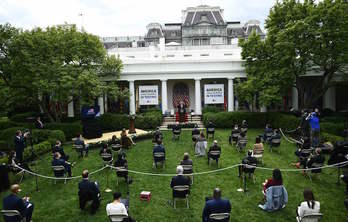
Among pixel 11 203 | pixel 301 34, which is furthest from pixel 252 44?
pixel 11 203

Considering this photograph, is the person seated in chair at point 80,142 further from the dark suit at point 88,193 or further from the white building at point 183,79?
the white building at point 183,79

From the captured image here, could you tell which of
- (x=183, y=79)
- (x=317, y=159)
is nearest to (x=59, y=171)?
(x=317, y=159)

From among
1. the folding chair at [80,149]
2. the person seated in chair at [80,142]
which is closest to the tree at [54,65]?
the person seated in chair at [80,142]

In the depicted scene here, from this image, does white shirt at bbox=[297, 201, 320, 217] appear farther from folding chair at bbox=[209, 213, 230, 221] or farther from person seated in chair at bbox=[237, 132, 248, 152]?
person seated in chair at bbox=[237, 132, 248, 152]

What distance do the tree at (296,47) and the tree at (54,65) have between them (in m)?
13.1

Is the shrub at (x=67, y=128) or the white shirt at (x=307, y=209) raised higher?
the shrub at (x=67, y=128)

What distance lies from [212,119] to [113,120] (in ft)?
29.2

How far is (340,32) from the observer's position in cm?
1786

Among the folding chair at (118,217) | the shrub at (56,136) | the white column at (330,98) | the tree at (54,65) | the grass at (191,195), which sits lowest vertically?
the grass at (191,195)

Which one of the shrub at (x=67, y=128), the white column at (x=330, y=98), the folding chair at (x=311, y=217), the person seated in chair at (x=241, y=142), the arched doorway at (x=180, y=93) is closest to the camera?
the folding chair at (x=311, y=217)

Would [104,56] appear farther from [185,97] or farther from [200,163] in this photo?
[200,163]

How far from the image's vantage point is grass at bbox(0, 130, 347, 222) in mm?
8250

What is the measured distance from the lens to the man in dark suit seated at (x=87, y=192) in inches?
330

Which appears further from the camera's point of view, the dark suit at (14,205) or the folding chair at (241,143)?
the folding chair at (241,143)
